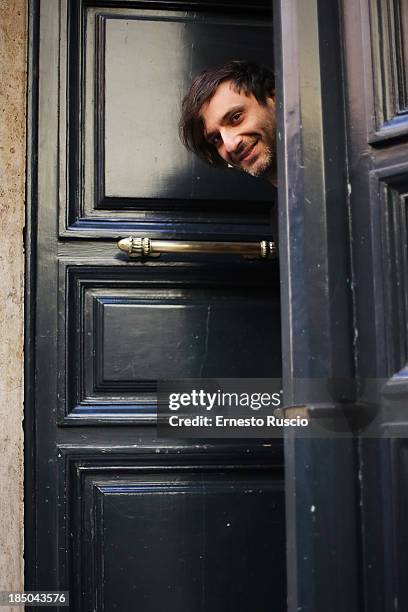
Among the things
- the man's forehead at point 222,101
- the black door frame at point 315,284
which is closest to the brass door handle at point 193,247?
the man's forehead at point 222,101

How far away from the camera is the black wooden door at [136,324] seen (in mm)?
2365

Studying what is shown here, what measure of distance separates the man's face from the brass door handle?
0.18 m

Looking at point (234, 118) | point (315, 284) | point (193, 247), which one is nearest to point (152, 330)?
point (193, 247)

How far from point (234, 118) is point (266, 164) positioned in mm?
182

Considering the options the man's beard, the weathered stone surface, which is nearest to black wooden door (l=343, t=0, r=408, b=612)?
the man's beard

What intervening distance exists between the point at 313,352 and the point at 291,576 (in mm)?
372

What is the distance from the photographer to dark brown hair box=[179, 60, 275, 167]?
2521mm

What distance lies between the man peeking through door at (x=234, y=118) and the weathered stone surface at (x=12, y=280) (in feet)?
1.35

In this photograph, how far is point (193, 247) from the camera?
2443 mm

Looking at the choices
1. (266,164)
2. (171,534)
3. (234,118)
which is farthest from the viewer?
(234,118)

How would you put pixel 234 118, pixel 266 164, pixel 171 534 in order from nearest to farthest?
1. pixel 171 534
2. pixel 266 164
3. pixel 234 118

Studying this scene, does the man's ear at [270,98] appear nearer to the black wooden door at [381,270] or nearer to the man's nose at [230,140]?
the man's nose at [230,140]

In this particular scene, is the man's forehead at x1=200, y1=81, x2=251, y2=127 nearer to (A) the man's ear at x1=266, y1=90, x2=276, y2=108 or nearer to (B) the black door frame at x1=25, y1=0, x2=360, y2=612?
(A) the man's ear at x1=266, y1=90, x2=276, y2=108

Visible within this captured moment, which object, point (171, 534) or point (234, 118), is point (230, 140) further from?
point (171, 534)
